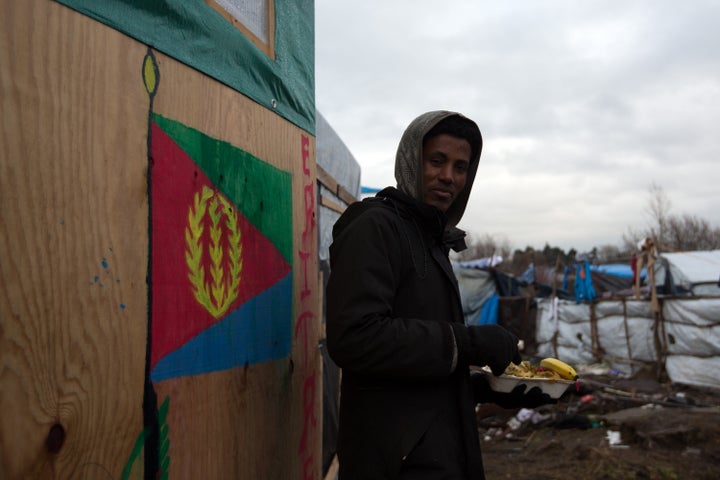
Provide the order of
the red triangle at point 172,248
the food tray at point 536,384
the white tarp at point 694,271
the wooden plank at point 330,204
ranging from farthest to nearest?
the white tarp at point 694,271, the wooden plank at point 330,204, the food tray at point 536,384, the red triangle at point 172,248

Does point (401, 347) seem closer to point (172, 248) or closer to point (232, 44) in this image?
point (172, 248)

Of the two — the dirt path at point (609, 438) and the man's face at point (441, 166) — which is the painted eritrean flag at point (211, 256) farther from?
the dirt path at point (609, 438)

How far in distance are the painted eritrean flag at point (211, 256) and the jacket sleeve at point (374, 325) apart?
30 centimetres

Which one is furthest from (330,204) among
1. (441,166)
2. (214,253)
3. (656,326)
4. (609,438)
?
(656,326)

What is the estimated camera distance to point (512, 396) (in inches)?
74.5

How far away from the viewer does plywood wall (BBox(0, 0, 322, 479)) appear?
2.82 ft

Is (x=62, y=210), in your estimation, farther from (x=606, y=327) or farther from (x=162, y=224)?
(x=606, y=327)

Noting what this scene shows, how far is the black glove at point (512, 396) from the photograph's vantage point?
1.87 metres

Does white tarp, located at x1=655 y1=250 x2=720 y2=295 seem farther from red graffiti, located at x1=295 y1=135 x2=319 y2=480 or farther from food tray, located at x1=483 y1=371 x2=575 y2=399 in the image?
red graffiti, located at x1=295 y1=135 x2=319 y2=480

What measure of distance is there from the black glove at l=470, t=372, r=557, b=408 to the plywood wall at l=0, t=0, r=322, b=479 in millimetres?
962

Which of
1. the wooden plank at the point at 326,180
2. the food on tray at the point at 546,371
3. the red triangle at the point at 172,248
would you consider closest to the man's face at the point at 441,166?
the food on tray at the point at 546,371

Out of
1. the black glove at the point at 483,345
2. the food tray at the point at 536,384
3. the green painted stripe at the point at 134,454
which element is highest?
the black glove at the point at 483,345

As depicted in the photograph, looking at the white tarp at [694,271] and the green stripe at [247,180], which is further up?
the green stripe at [247,180]

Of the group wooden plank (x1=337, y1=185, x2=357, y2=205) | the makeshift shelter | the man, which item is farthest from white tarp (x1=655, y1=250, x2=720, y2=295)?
the man
